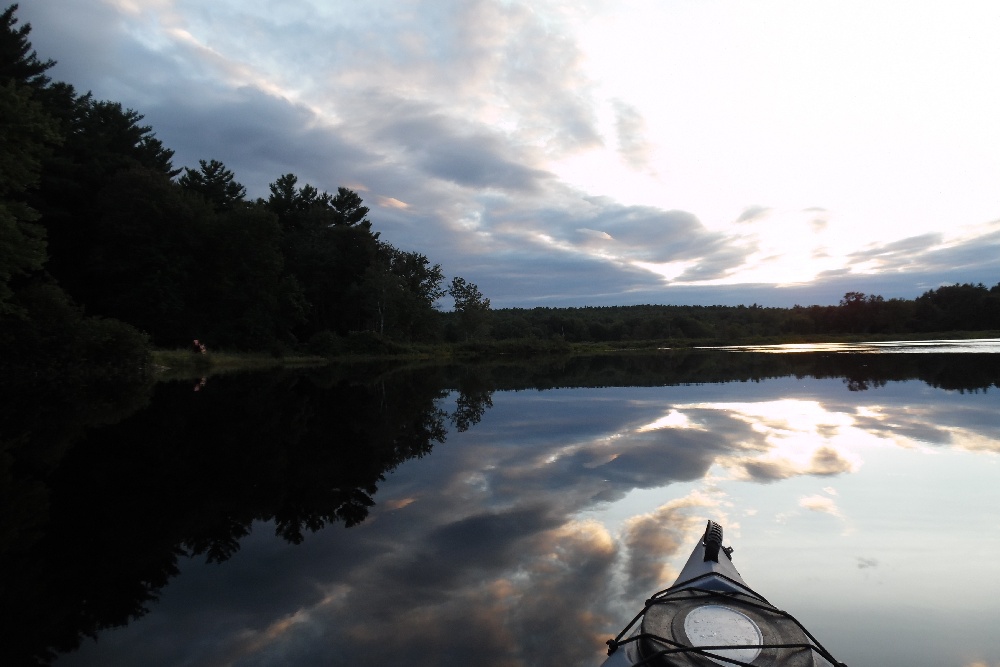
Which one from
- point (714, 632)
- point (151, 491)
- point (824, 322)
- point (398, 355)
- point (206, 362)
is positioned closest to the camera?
point (714, 632)

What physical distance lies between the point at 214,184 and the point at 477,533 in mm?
52556

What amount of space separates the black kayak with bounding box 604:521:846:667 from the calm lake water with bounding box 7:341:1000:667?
0.53 meters

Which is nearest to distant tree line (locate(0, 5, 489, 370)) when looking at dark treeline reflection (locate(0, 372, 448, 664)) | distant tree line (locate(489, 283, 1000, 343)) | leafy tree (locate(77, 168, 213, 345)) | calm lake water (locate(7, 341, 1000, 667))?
leafy tree (locate(77, 168, 213, 345))

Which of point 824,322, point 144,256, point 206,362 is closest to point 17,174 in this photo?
point 206,362

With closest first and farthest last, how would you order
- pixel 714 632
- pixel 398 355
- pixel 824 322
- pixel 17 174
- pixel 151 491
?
1. pixel 714 632
2. pixel 151 491
3. pixel 17 174
4. pixel 398 355
5. pixel 824 322

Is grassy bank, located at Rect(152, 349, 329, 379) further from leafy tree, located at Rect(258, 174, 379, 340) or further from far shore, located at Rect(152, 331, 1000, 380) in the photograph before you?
leafy tree, located at Rect(258, 174, 379, 340)

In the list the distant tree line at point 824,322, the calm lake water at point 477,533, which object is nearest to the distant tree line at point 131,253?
the calm lake water at point 477,533

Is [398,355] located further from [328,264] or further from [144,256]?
[144,256]

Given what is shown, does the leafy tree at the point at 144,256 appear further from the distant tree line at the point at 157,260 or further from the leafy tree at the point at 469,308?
the leafy tree at the point at 469,308

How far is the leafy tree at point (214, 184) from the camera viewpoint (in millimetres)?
47656

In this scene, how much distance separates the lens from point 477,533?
4898 mm

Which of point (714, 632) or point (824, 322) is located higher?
point (824, 322)

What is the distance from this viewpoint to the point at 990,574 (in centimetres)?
387

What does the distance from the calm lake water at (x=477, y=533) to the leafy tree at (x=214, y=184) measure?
4334cm
